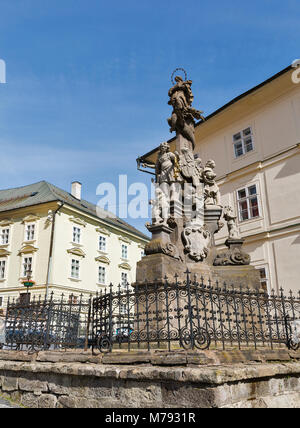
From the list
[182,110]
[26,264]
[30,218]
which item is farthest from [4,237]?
[182,110]

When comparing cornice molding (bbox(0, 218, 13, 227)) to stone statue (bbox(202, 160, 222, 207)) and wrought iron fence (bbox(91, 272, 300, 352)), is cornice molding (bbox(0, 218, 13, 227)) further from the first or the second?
wrought iron fence (bbox(91, 272, 300, 352))

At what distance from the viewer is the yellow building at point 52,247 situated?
2834cm

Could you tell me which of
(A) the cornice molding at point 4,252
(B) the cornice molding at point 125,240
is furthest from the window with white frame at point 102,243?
(A) the cornice molding at point 4,252

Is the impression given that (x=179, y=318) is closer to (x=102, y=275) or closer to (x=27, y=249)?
(x=27, y=249)

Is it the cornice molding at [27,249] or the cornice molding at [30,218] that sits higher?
the cornice molding at [30,218]

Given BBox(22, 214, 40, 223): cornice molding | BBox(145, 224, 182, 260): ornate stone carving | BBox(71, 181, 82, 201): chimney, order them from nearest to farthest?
BBox(145, 224, 182, 260): ornate stone carving
BBox(22, 214, 40, 223): cornice molding
BBox(71, 181, 82, 201): chimney

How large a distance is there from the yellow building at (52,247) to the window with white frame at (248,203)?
1159 cm

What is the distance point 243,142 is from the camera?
19906mm

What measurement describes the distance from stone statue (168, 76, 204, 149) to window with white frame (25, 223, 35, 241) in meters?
23.2

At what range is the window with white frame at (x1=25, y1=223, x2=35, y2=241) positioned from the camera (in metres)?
30.0

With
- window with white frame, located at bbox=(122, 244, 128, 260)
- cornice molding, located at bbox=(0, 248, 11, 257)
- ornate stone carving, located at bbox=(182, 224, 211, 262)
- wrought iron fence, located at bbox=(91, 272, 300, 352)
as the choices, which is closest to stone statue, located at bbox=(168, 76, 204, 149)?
ornate stone carving, located at bbox=(182, 224, 211, 262)

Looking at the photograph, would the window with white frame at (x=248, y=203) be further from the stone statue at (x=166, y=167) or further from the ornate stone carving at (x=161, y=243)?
the ornate stone carving at (x=161, y=243)

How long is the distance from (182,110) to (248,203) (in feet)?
34.2
